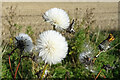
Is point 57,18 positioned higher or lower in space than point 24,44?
higher

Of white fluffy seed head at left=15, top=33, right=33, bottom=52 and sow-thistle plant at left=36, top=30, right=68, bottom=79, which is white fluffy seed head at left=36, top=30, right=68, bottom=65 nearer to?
sow-thistle plant at left=36, top=30, right=68, bottom=79

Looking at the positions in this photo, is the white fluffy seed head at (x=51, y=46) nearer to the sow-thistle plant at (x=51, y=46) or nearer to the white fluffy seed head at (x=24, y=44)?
the sow-thistle plant at (x=51, y=46)

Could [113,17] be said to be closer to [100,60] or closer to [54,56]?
[100,60]

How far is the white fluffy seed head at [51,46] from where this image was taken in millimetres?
773

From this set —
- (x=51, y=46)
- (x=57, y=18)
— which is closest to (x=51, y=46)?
(x=51, y=46)

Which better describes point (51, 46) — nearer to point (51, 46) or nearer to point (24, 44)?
point (51, 46)

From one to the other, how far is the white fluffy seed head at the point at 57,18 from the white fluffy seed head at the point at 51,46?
7 cm

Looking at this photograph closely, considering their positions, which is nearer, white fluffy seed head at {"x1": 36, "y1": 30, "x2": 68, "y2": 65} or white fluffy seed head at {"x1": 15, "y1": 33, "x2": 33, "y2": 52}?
white fluffy seed head at {"x1": 36, "y1": 30, "x2": 68, "y2": 65}

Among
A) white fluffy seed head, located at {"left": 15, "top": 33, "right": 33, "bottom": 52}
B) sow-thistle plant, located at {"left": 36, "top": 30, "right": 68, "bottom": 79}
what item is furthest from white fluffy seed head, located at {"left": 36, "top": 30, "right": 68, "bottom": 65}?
white fluffy seed head, located at {"left": 15, "top": 33, "right": 33, "bottom": 52}

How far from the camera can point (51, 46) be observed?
30.9 inches

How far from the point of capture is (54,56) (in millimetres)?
787

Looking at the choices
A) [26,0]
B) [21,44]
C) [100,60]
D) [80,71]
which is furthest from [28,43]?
[26,0]

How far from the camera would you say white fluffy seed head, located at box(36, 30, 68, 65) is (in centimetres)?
77

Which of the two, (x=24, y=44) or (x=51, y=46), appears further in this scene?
(x=24, y=44)
